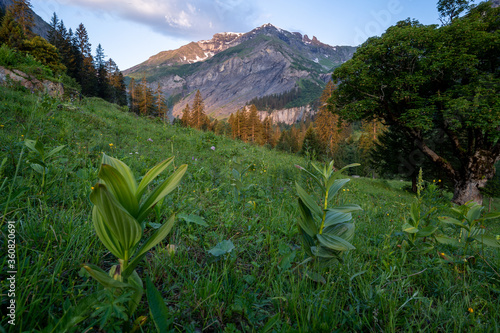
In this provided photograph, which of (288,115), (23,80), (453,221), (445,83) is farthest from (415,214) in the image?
(288,115)

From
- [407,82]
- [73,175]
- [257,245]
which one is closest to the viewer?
[257,245]

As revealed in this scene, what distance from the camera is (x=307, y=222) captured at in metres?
1.32

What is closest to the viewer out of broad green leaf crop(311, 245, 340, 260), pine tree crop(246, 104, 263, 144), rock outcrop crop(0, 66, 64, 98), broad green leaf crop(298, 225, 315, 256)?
broad green leaf crop(311, 245, 340, 260)

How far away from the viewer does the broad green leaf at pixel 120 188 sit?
77 cm

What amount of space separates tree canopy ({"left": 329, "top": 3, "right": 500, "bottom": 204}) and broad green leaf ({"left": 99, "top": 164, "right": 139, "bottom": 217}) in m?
12.6

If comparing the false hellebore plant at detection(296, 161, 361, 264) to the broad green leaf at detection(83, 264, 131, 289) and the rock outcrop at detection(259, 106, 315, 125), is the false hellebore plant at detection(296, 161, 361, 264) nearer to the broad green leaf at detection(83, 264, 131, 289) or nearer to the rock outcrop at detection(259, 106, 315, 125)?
the broad green leaf at detection(83, 264, 131, 289)

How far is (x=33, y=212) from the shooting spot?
4.89 ft

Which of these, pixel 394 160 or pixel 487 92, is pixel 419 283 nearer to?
pixel 487 92

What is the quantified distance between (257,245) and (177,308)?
815mm

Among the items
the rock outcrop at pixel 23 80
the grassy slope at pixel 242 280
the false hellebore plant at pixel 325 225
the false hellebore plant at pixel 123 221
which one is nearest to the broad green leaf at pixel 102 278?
the false hellebore plant at pixel 123 221

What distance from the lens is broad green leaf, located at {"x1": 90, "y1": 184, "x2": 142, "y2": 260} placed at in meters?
0.71

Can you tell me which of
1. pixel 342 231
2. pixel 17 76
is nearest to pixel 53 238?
pixel 342 231

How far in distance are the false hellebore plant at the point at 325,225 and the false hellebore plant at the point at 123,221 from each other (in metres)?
0.79

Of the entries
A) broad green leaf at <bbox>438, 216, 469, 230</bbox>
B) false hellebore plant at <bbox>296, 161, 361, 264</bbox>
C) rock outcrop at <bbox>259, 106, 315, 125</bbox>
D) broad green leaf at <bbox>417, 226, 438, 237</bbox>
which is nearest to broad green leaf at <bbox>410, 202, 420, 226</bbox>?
broad green leaf at <bbox>417, 226, 438, 237</bbox>
